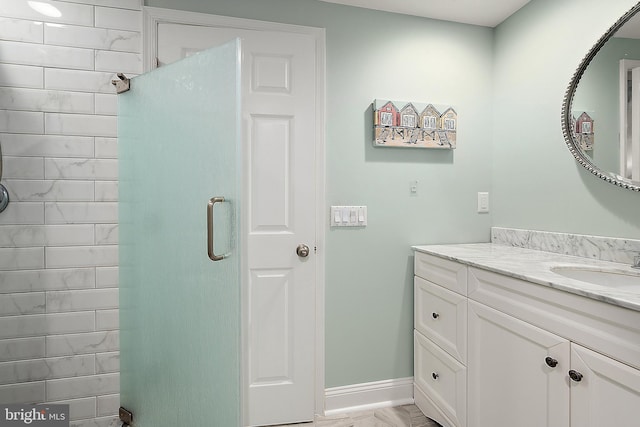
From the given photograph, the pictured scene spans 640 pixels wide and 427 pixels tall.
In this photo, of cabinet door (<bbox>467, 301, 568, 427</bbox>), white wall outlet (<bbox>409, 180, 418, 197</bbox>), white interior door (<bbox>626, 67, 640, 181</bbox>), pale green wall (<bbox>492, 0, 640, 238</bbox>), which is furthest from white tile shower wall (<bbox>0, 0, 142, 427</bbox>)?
white interior door (<bbox>626, 67, 640, 181</bbox>)

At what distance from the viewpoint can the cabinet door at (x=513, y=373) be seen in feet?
3.76

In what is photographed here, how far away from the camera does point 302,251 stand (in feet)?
6.35

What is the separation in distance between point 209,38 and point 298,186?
0.90m

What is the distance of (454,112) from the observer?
7.08ft

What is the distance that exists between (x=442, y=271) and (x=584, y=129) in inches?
37.6

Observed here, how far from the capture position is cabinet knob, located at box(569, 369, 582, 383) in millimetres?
1060

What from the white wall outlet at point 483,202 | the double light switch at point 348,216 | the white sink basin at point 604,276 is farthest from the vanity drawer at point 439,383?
the white wall outlet at point 483,202

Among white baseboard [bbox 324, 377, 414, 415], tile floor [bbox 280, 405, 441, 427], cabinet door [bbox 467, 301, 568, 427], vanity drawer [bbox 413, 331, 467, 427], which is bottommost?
tile floor [bbox 280, 405, 441, 427]

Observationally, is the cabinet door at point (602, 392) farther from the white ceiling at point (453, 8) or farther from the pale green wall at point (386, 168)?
the white ceiling at point (453, 8)

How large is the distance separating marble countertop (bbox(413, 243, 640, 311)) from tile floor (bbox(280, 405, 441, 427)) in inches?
37.0

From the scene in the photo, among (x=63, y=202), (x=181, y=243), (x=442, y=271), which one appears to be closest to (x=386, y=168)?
(x=442, y=271)

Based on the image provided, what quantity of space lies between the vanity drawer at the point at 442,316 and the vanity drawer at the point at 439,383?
0.16 ft

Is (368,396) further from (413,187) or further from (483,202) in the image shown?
(483,202)

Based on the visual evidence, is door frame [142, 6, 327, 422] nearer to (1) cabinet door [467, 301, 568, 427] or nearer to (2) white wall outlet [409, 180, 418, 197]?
(2) white wall outlet [409, 180, 418, 197]
